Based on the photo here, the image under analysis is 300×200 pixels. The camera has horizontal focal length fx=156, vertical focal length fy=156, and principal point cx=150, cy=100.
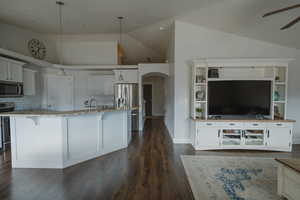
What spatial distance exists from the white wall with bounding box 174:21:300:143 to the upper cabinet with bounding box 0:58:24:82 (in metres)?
4.38

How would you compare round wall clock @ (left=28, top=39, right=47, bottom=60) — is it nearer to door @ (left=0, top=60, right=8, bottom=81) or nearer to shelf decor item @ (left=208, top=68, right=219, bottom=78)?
door @ (left=0, top=60, right=8, bottom=81)

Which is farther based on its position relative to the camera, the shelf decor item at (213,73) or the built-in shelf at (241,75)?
the shelf decor item at (213,73)

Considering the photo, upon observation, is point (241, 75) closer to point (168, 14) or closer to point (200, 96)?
point (200, 96)

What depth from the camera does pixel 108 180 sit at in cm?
249

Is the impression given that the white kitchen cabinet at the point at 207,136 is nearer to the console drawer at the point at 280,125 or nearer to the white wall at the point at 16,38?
the console drawer at the point at 280,125

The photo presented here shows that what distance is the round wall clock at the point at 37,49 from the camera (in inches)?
216

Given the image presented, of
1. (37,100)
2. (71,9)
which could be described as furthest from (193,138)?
(37,100)

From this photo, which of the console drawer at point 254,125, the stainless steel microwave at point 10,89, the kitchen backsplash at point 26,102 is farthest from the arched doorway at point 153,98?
the stainless steel microwave at point 10,89

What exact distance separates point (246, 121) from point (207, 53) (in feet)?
6.73

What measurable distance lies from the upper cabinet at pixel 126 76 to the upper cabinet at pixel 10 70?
290cm

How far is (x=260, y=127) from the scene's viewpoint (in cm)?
379

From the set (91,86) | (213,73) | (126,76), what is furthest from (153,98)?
(213,73)

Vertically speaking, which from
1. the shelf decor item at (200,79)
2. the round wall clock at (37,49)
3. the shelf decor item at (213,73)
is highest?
the round wall clock at (37,49)

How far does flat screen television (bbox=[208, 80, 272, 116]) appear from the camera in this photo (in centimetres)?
397
